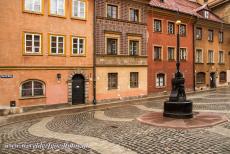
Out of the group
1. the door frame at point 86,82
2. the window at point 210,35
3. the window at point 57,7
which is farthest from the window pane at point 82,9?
the window at point 210,35

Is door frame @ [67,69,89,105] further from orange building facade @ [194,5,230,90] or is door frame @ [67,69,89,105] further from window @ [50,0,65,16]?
orange building facade @ [194,5,230,90]

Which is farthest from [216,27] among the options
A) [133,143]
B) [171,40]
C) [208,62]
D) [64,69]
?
[133,143]

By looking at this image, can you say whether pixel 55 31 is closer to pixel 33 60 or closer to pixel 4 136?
pixel 33 60

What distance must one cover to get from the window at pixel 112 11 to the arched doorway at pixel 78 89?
7.00 m

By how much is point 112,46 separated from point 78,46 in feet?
12.8

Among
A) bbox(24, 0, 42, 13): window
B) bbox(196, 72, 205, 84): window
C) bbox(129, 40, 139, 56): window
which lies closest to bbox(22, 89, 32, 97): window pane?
bbox(24, 0, 42, 13): window

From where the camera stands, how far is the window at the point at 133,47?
25522mm

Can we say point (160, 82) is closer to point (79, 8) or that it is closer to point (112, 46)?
point (112, 46)

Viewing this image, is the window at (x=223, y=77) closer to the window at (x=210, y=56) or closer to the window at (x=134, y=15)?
the window at (x=210, y=56)

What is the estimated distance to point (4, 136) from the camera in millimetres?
11914

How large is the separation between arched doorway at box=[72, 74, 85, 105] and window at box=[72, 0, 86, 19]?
5648mm

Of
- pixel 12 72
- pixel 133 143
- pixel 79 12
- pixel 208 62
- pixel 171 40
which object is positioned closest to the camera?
pixel 133 143

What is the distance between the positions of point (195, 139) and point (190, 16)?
973 inches

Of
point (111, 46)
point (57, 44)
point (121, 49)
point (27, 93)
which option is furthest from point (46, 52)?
point (121, 49)
